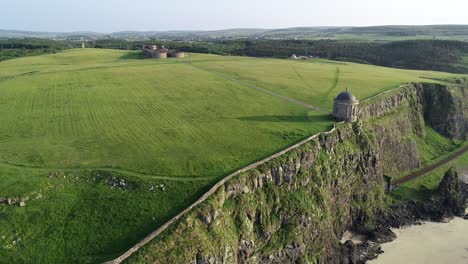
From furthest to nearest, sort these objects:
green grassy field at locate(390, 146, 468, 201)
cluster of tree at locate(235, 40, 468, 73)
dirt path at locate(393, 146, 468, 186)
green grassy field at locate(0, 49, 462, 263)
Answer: cluster of tree at locate(235, 40, 468, 73) < dirt path at locate(393, 146, 468, 186) < green grassy field at locate(390, 146, 468, 201) < green grassy field at locate(0, 49, 462, 263)

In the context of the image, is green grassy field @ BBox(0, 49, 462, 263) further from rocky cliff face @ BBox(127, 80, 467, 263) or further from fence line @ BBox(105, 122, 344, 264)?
rocky cliff face @ BBox(127, 80, 467, 263)

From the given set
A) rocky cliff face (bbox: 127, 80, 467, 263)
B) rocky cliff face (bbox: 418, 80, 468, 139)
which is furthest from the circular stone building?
rocky cliff face (bbox: 418, 80, 468, 139)

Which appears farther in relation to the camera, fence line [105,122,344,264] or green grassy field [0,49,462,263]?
green grassy field [0,49,462,263]

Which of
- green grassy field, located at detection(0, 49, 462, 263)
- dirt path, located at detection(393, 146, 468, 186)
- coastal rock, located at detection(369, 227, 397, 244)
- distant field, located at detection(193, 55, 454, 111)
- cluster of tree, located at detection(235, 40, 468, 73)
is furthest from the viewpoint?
cluster of tree, located at detection(235, 40, 468, 73)

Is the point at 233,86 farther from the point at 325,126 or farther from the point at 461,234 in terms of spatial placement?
the point at 461,234

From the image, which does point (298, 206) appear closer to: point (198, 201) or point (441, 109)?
point (198, 201)

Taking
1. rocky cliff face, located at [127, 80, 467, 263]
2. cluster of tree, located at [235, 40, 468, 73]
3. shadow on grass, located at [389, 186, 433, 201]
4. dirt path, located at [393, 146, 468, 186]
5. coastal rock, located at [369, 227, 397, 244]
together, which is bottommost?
coastal rock, located at [369, 227, 397, 244]

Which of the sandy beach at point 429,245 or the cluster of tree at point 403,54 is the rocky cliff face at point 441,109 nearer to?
the sandy beach at point 429,245
